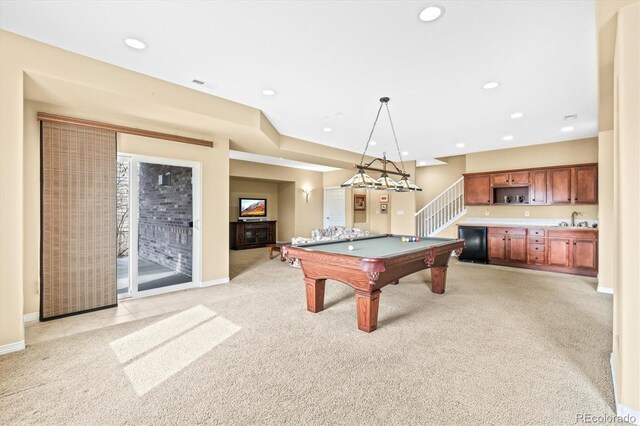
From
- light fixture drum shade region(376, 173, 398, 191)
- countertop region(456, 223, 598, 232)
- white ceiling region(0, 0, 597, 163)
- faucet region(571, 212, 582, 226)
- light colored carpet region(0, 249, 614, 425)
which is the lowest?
light colored carpet region(0, 249, 614, 425)

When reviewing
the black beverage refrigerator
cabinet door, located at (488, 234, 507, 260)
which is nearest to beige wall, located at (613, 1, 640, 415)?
the black beverage refrigerator

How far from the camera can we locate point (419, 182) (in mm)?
10078

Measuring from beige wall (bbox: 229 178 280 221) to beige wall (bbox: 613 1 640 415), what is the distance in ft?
30.9

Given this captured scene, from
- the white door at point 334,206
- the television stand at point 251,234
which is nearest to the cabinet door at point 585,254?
the white door at point 334,206

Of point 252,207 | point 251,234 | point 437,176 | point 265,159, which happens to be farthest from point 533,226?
point 252,207

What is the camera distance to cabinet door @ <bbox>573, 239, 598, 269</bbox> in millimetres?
5473

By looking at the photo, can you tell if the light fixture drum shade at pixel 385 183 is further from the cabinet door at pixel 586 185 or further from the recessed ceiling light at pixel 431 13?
the cabinet door at pixel 586 185

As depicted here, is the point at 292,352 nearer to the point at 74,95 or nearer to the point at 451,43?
the point at 451,43

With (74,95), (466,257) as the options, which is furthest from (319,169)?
(74,95)

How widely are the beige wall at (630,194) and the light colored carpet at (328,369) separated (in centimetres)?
42

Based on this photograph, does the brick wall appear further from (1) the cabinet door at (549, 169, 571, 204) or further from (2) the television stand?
(1) the cabinet door at (549, 169, 571, 204)

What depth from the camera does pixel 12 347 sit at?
2.63 m

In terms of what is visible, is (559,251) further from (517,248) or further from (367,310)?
(367,310)

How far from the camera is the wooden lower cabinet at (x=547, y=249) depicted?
5.55 meters
